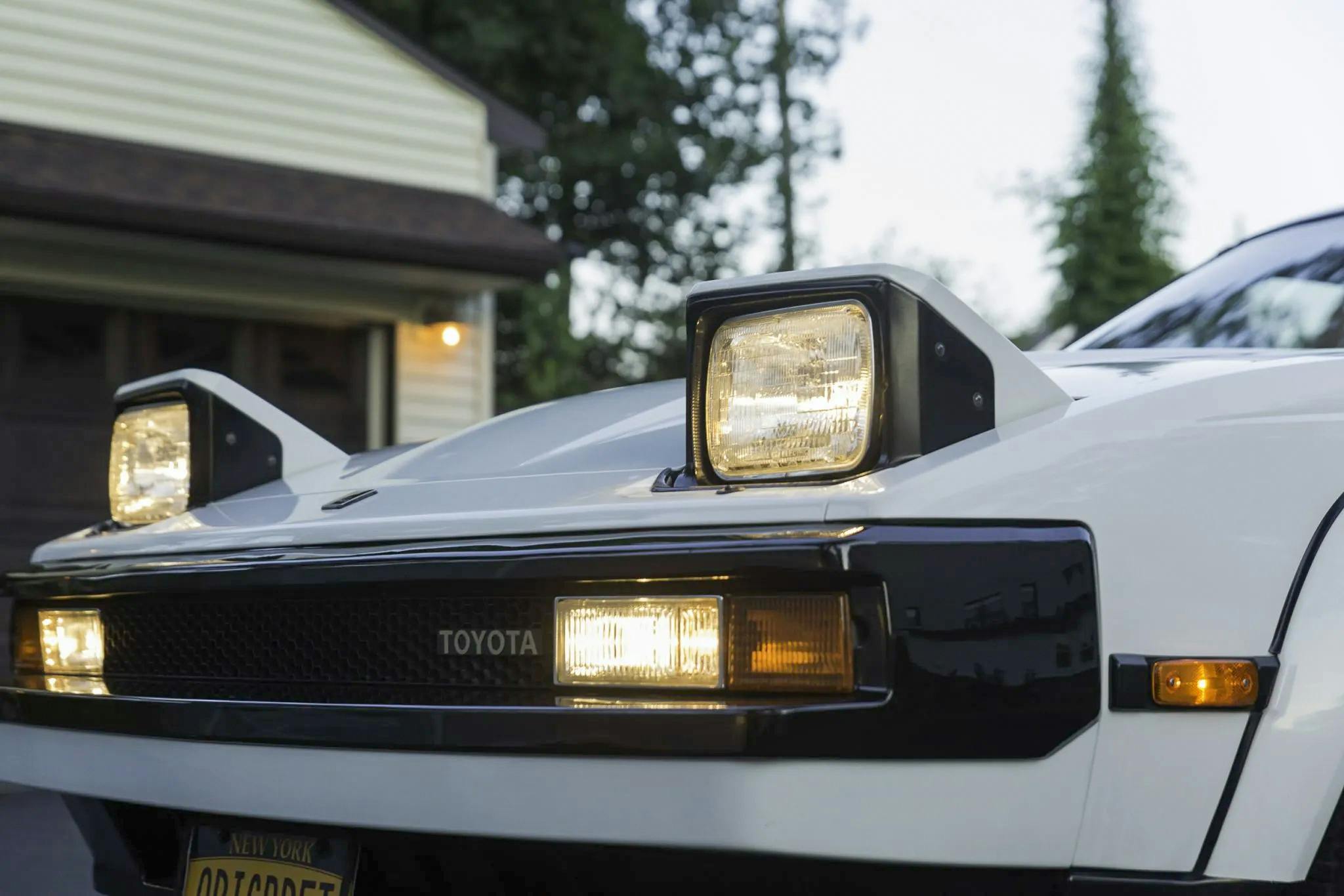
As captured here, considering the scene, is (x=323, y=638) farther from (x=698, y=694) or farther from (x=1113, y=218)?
(x=1113, y=218)

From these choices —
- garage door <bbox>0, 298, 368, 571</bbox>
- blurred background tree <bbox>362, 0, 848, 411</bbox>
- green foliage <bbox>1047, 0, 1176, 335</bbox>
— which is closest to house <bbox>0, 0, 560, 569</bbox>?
garage door <bbox>0, 298, 368, 571</bbox>

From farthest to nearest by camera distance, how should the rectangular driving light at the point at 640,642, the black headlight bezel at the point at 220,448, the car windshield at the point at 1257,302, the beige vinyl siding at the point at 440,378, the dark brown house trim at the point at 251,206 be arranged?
the beige vinyl siding at the point at 440,378 → the dark brown house trim at the point at 251,206 → the car windshield at the point at 1257,302 → the black headlight bezel at the point at 220,448 → the rectangular driving light at the point at 640,642

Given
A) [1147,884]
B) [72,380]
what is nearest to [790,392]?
[1147,884]

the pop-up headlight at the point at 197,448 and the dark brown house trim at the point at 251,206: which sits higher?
the dark brown house trim at the point at 251,206

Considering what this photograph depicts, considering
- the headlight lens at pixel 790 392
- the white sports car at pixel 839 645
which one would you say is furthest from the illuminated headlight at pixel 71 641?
the headlight lens at pixel 790 392

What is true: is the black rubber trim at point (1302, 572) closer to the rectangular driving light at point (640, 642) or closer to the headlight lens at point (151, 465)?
the rectangular driving light at point (640, 642)

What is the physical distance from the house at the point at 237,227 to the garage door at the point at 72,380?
0.01 metres

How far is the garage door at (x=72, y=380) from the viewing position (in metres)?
8.89

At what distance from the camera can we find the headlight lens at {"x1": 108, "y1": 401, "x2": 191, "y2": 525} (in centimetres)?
253

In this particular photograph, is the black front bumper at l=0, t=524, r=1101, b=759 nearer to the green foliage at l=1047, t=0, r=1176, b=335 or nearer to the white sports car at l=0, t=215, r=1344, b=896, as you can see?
Result: the white sports car at l=0, t=215, r=1344, b=896

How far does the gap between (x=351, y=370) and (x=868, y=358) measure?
9082mm

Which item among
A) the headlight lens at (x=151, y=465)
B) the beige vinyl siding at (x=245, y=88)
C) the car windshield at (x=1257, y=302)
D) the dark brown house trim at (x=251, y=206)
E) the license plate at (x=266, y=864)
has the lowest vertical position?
the license plate at (x=266, y=864)

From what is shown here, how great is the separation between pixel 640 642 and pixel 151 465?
1.27m

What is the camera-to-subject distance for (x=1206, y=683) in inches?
63.6
